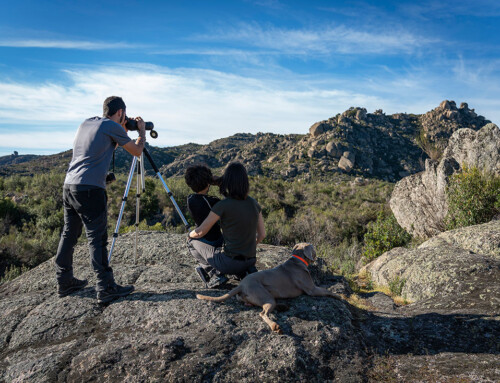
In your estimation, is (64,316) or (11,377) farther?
(64,316)

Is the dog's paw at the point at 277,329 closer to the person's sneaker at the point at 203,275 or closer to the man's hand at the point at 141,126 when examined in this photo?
the person's sneaker at the point at 203,275

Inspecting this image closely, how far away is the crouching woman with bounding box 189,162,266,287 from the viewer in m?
4.00

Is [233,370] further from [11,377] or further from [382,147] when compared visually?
[382,147]

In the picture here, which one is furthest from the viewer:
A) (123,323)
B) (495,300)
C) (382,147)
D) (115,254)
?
(382,147)

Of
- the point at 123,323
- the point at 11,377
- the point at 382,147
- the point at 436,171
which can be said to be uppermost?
the point at 382,147

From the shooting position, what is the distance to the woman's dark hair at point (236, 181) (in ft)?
13.1

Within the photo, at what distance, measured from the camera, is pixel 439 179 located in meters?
11.4

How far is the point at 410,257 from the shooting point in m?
7.27

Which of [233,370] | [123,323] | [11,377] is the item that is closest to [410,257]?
[233,370]

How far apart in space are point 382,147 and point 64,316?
218 ft

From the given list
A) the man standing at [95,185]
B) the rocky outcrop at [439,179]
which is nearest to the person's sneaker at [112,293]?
the man standing at [95,185]

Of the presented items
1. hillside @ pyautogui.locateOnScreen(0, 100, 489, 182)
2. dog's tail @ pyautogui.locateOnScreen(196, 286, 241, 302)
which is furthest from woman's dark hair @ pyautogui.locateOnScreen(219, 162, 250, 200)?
hillside @ pyautogui.locateOnScreen(0, 100, 489, 182)

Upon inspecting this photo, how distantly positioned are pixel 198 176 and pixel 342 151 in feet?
181

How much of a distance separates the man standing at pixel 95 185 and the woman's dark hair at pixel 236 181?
1207 mm
